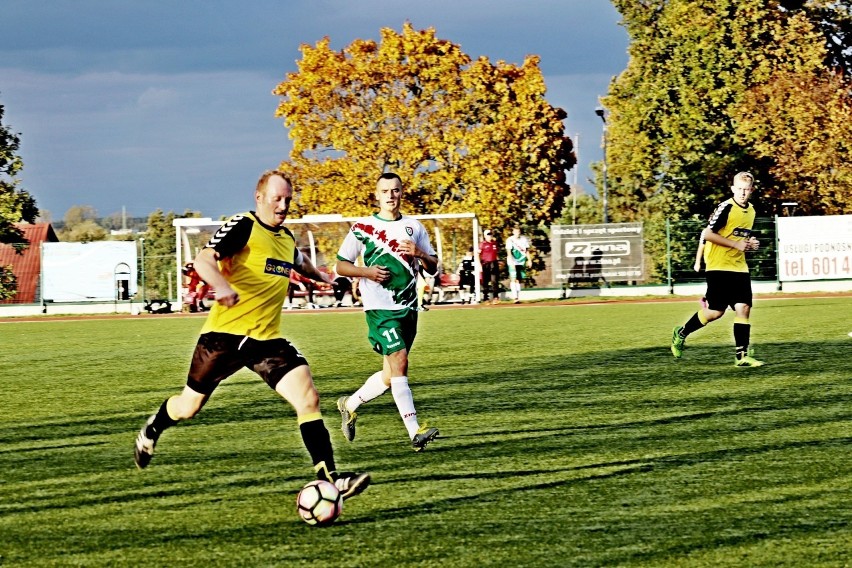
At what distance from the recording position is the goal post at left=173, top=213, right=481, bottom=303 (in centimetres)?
3750

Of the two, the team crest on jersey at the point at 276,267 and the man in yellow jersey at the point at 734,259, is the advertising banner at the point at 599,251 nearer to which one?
the man in yellow jersey at the point at 734,259

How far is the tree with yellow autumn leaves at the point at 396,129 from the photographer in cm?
4419

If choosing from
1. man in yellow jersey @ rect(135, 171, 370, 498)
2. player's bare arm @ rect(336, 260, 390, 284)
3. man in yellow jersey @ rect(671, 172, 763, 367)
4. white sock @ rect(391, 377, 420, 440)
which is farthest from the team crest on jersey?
man in yellow jersey @ rect(671, 172, 763, 367)

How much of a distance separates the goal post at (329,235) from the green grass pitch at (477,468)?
2105 centimetres

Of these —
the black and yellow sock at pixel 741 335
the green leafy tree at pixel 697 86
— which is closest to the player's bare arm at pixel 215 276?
the black and yellow sock at pixel 741 335

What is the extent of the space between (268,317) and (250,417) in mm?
4076

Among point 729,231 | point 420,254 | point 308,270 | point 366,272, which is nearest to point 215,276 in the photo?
point 308,270

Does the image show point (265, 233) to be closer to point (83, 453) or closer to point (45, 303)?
point (83, 453)

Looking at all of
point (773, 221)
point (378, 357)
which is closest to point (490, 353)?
point (378, 357)

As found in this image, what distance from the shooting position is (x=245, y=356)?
22.9 ft

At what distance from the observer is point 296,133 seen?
44094 millimetres

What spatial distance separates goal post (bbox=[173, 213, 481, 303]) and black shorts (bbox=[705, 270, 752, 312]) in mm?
22641

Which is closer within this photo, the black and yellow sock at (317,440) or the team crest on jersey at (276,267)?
the black and yellow sock at (317,440)

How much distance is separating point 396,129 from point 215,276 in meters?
38.5
